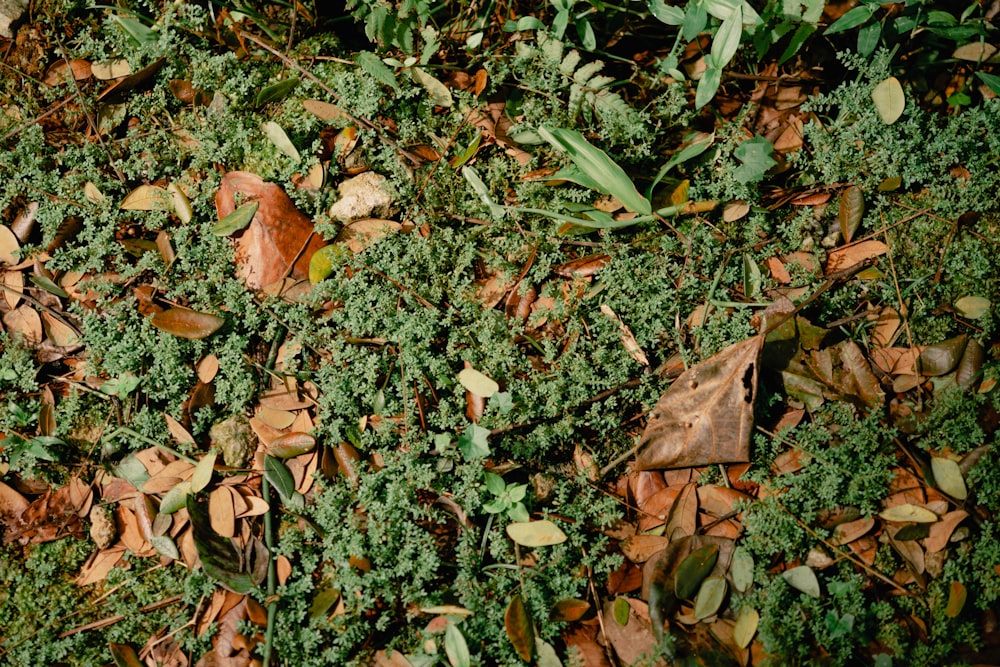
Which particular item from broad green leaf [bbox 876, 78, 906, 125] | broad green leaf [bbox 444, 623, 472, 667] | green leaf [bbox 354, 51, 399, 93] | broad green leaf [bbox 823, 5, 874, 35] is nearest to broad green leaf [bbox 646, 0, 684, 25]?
broad green leaf [bbox 823, 5, 874, 35]

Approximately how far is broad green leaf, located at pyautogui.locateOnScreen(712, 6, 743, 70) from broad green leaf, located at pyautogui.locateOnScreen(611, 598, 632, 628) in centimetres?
180

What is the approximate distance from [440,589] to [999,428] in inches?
75.8

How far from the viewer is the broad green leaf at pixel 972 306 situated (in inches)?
86.7

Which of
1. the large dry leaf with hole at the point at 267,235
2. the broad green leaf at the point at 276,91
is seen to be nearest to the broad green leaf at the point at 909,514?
the large dry leaf with hole at the point at 267,235

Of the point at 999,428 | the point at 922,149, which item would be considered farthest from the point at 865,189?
the point at 999,428

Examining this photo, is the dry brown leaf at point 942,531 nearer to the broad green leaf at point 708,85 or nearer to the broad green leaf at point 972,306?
the broad green leaf at point 972,306

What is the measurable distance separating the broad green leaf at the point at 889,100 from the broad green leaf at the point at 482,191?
1.38m

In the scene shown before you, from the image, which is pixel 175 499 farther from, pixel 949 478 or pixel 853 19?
pixel 853 19

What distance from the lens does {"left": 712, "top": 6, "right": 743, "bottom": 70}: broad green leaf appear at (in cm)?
207

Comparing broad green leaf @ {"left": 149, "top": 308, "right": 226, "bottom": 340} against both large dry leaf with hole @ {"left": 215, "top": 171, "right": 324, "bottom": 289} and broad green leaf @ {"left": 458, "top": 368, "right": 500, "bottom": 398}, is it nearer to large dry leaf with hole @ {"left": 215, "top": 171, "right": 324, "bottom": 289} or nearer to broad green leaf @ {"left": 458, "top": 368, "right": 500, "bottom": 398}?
large dry leaf with hole @ {"left": 215, "top": 171, "right": 324, "bottom": 289}

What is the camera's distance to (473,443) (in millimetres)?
2086

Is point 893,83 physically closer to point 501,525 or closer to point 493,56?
point 493,56

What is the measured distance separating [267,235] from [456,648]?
151cm

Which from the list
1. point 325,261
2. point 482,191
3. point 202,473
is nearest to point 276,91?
point 325,261
